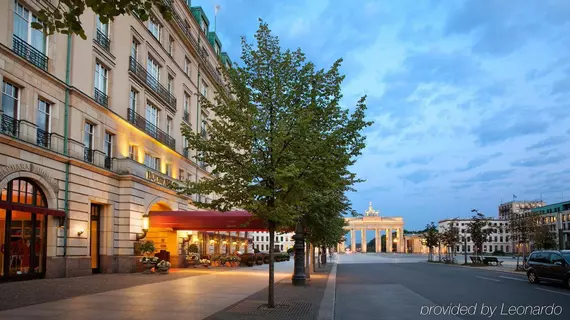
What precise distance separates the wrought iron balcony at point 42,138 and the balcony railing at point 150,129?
28.4ft

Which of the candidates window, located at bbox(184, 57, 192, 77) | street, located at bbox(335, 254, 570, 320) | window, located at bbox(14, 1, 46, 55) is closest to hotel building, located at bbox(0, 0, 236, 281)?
window, located at bbox(14, 1, 46, 55)

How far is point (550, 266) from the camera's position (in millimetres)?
23078

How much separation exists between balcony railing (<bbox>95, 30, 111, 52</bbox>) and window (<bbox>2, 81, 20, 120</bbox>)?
292 inches

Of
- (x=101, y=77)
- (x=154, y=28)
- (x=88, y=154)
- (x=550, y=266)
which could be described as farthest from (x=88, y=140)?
(x=550, y=266)

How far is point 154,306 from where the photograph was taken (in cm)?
1366

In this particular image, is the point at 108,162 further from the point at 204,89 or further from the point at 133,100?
the point at 204,89

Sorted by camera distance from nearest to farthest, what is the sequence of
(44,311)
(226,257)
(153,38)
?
(44,311) → (153,38) → (226,257)

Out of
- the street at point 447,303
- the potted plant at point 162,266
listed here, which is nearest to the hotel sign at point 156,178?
the potted plant at point 162,266

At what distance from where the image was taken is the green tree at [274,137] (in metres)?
13.1

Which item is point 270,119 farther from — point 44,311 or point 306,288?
point 306,288

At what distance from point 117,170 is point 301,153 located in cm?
1982

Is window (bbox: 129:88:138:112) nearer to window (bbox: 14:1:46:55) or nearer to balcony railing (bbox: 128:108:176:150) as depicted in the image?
balcony railing (bbox: 128:108:176:150)

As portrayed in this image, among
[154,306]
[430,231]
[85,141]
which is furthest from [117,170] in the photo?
[430,231]

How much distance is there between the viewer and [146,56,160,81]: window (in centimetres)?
3606
